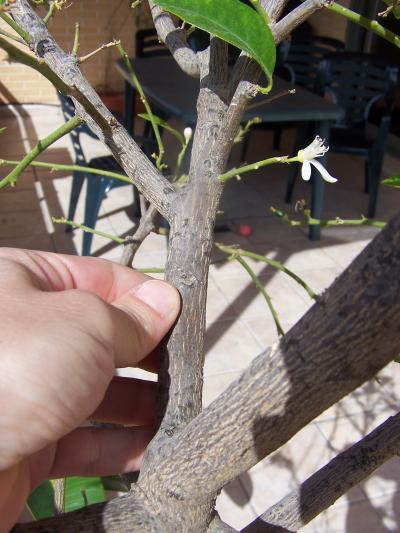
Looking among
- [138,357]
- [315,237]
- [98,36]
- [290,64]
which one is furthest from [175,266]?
[98,36]

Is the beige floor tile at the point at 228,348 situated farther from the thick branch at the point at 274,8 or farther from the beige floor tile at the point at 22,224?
the thick branch at the point at 274,8

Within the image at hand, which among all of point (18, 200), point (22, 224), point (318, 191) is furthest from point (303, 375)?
point (18, 200)

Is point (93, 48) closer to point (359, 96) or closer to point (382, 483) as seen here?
point (359, 96)

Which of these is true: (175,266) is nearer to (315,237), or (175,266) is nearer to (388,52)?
(315,237)

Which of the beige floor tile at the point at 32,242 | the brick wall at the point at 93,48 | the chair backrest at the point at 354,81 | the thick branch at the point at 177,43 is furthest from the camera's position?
the brick wall at the point at 93,48

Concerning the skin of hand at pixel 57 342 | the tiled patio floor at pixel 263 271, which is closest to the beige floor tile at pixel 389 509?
the tiled patio floor at pixel 263 271

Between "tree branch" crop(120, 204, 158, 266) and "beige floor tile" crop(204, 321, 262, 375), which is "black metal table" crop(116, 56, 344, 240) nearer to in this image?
"beige floor tile" crop(204, 321, 262, 375)

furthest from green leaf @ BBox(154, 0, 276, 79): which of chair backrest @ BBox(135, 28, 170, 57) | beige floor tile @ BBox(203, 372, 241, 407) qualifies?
chair backrest @ BBox(135, 28, 170, 57)
